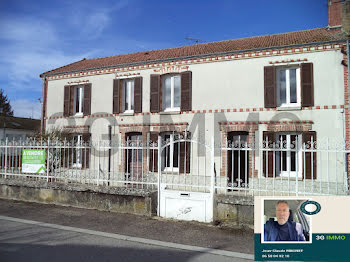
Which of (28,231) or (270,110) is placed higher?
(270,110)

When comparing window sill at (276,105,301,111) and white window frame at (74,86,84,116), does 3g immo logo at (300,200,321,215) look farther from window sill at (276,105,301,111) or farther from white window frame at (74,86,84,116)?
white window frame at (74,86,84,116)

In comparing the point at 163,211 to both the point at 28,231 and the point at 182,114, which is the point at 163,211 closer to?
the point at 28,231

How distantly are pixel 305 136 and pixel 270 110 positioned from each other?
1.55 m

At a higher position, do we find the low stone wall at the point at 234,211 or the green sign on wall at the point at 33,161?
the green sign on wall at the point at 33,161

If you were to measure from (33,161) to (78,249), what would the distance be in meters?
4.79

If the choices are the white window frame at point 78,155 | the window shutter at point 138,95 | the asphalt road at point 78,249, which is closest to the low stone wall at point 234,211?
the asphalt road at point 78,249

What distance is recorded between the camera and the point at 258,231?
123 inches

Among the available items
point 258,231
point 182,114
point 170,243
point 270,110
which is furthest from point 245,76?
point 258,231

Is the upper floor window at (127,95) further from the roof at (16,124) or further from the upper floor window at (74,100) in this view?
the roof at (16,124)

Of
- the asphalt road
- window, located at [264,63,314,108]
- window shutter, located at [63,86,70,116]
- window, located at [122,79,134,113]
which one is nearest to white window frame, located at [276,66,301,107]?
window, located at [264,63,314,108]

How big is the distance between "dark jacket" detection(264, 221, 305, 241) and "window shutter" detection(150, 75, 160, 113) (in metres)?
9.39

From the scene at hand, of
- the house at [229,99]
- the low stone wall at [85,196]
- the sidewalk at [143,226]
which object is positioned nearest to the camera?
the sidewalk at [143,226]

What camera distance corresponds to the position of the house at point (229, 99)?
31.8ft

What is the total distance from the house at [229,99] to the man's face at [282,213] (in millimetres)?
5071
